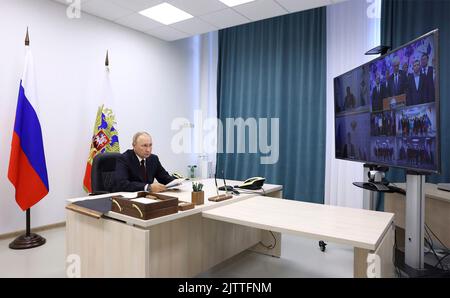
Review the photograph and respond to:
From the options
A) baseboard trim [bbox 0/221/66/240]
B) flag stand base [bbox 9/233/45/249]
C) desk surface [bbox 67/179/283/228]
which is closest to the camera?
desk surface [bbox 67/179/283/228]

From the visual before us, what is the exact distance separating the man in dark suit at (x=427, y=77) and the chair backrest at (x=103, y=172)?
237 centimetres

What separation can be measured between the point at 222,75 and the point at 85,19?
7.30 ft

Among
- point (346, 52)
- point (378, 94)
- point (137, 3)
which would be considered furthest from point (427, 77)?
point (137, 3)

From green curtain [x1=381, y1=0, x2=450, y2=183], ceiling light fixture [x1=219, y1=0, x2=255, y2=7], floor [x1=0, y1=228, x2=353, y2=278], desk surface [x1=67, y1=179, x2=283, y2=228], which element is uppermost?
ceiling light fixture [x1=219, y1=0, x2=255, y2=7]

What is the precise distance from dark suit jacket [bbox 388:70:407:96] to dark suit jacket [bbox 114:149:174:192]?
198cm

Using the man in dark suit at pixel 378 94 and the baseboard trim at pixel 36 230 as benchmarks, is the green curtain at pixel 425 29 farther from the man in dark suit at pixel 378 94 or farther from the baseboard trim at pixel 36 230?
the baseboard trim at pixel 36 230

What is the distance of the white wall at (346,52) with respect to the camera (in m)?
3.72

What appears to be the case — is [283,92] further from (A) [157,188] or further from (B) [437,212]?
(A) [157,188]

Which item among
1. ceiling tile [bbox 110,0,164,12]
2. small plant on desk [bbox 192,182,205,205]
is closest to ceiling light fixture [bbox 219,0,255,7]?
ceiling tile [bbox 110,0,164,12]

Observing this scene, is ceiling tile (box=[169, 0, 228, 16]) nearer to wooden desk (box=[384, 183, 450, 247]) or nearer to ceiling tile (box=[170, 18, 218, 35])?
ceiling tile (box=[170, 18, 218, 35])

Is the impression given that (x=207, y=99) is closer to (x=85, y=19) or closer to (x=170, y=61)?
(x=170, y=61)

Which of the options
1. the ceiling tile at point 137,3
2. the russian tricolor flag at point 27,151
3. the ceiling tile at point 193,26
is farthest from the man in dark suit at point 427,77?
the russian tricolor flag at point 27,151

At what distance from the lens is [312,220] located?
1.67m

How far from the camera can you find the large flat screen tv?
168cm
